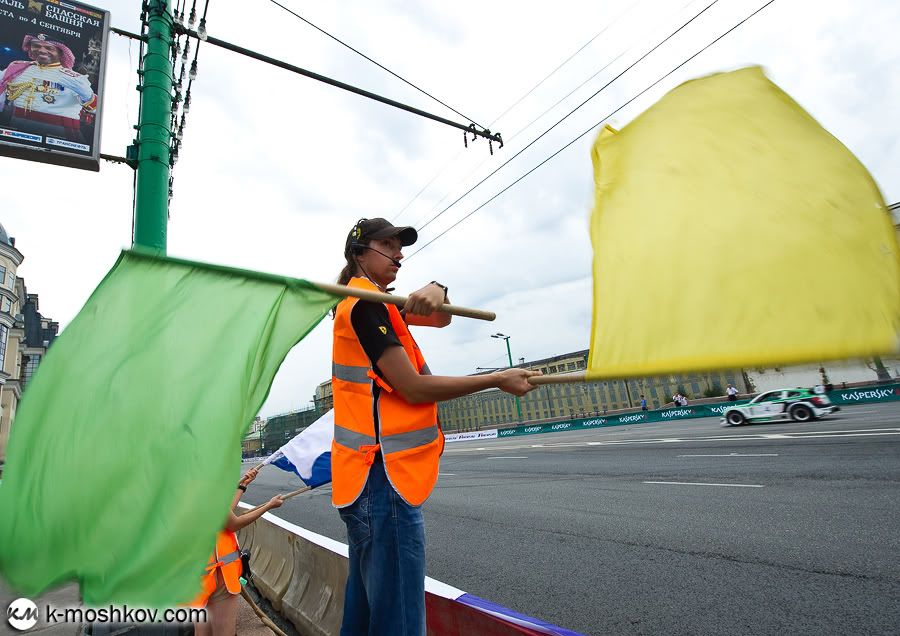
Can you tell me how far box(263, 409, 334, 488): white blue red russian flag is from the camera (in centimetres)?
343

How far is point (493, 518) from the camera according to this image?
799cm

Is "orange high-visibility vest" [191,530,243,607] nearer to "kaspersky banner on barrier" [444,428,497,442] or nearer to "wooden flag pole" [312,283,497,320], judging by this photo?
"wooden flag pole" [312,283,497,320]

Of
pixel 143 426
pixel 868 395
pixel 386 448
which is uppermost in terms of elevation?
pixel 143 426

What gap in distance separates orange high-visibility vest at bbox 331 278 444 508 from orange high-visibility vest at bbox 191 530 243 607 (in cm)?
188

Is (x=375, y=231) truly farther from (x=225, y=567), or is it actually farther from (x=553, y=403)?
(x=553, y=403)

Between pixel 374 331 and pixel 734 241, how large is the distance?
45.5 inches

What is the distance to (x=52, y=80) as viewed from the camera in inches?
155

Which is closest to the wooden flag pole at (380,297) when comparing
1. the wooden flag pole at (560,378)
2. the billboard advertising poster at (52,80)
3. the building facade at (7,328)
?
the wooden flag pole at (560,378)

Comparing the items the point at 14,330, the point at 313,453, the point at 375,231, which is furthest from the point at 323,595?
the point at 14,330

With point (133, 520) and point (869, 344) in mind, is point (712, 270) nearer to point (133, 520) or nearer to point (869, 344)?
point (869, 344)

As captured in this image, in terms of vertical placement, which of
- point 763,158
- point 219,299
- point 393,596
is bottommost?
point 393,596

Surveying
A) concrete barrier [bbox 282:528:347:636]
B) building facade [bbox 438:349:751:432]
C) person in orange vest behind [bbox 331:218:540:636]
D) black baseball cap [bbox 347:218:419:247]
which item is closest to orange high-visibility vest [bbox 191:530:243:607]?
concrete barrier [bbox 282:528:347:636]

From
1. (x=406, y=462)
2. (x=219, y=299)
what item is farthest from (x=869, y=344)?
(x=219, y=299)

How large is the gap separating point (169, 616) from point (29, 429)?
7.05 ft
